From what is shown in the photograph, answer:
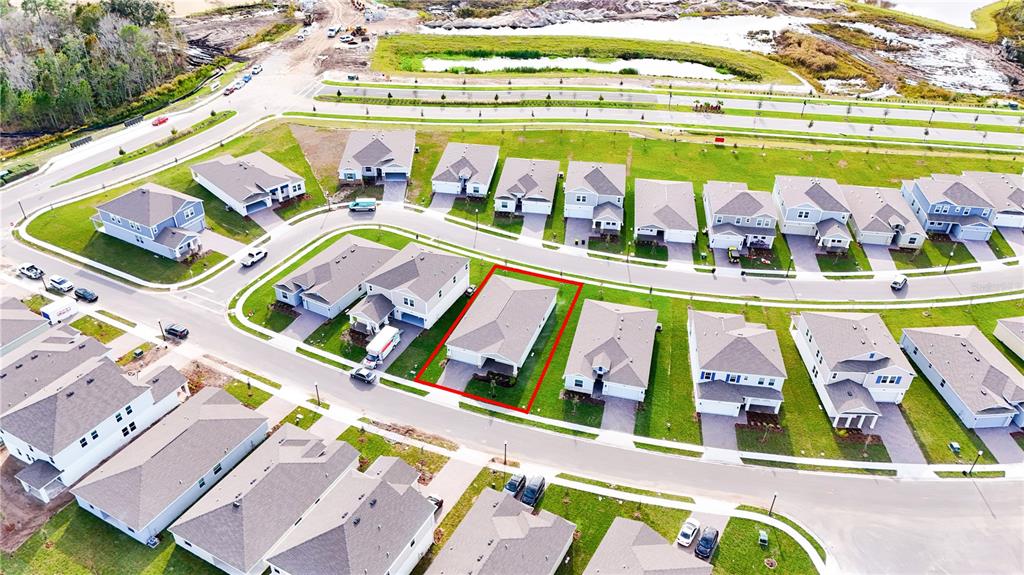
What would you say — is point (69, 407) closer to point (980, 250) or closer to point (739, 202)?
point (739, 202)

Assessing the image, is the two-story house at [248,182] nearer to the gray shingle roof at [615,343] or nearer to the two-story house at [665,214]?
the gray shingle roof at [615,343]

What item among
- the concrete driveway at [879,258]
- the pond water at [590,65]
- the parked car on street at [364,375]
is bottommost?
the parked car on street at [364,375]

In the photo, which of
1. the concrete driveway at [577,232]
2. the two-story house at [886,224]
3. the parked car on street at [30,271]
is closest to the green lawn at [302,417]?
the concrete driveway at [577,232]

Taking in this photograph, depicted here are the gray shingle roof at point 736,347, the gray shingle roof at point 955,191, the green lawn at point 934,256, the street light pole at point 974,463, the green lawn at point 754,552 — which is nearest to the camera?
the green lawn at point 754,552

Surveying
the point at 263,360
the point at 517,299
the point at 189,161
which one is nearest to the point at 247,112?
the point at 189,161

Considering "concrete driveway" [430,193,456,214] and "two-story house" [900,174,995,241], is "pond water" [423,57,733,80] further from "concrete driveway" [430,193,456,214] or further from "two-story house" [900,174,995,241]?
"two-story house" [900,174,995,241]

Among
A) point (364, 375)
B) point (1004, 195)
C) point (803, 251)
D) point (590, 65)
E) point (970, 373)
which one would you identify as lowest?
point (364, 375)

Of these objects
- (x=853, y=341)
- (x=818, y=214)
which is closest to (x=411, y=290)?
(x=853, y=341)

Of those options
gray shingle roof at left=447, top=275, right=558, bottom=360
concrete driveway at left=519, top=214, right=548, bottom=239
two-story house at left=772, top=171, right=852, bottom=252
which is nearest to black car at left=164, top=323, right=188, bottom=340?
gray shingle roof at left=447, top=275, right=558, bottom=360
